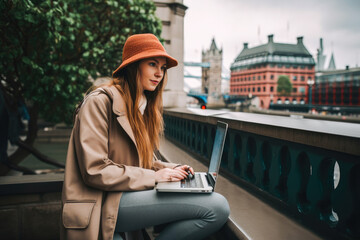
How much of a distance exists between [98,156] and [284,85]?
93.4 meters

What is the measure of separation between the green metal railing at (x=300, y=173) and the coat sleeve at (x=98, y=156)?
1173 mm

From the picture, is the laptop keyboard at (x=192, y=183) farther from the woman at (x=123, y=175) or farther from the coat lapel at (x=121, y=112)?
the coat lapel at (x=121, y=112)

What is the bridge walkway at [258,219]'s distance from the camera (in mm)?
1773

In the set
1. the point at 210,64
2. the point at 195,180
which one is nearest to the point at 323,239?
the point at 195,180

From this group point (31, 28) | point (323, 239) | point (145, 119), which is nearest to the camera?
point (323, 239)

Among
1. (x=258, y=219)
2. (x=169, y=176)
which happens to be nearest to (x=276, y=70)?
(x=258, y=219)

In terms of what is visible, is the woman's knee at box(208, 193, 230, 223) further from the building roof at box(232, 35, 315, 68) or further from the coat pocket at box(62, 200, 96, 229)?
the building roof at box(232, 35, 315, 68)

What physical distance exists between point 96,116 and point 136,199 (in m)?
0.54

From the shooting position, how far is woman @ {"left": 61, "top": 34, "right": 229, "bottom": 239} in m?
1.49

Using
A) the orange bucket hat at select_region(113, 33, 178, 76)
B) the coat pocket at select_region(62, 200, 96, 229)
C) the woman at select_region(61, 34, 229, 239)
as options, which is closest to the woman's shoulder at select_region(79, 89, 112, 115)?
the woman at select_region(61, 34, 229, 239)

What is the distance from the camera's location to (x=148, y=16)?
19.1ft

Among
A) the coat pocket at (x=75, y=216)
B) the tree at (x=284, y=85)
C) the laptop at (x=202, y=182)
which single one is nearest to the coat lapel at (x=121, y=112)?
the laptop at (x=202, y=182)

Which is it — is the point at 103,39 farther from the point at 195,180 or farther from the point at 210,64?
the point at 210,64

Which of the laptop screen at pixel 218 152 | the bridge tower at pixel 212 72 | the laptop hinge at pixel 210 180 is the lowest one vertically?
the laptop hinge at pixel 210 180
